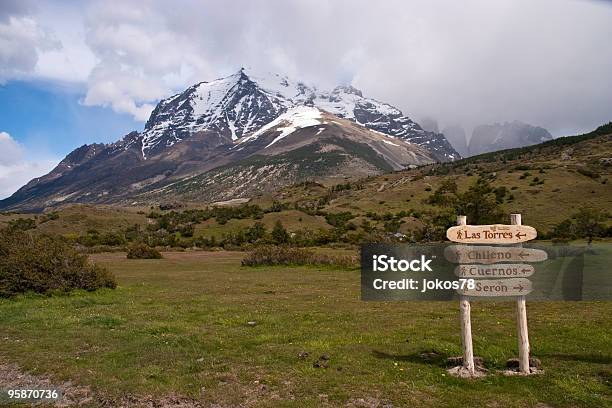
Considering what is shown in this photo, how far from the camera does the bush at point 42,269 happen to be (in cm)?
2586

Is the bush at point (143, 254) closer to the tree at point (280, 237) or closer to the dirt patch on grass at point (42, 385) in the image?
the tree at point (280, 237)

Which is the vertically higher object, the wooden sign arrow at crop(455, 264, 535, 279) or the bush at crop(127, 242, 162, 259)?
the wooden sign arrow at crop(455, 264, 535, 279)

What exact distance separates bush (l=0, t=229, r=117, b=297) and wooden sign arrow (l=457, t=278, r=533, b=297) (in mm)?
22573

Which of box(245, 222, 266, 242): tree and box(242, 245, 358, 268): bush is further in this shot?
box(245, 222, 266, 242): tree

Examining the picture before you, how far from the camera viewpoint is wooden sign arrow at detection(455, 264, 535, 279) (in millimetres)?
12383

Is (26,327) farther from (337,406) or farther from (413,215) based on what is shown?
(413,215)

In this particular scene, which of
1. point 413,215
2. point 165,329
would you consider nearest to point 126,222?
point 413,215

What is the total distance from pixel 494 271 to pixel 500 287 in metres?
0.41

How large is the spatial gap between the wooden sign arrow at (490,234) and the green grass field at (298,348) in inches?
127

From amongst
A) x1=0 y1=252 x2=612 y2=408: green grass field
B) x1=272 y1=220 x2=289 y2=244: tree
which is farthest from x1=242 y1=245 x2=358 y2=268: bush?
x1=272 y1=220 x2=289 y2=244: tree

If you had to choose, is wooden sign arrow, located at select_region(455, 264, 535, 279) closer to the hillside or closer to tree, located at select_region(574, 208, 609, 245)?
tree, located at select_region(574, 208, 609, 245)

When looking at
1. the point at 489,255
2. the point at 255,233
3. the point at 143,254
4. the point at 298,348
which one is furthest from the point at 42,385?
the point at 255,233

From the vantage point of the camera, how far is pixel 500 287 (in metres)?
12.3

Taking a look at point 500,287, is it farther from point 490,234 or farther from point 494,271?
point 490,234
